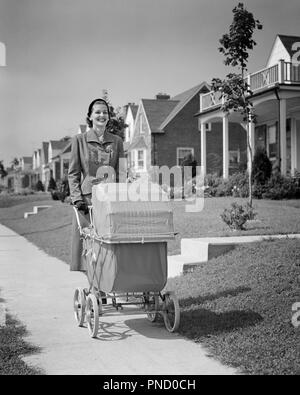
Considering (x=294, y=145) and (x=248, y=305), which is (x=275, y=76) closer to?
(x=294, y=145)

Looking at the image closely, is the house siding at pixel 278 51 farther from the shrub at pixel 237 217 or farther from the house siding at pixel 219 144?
the house siding at pixel 219 144

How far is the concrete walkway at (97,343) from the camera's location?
4285 mm

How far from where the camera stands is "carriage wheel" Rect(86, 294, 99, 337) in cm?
504

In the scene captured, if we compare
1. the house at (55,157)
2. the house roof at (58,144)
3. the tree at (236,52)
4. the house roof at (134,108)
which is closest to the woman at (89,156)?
the tree at (236,52)

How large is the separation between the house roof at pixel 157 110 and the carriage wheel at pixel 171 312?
97.2 ft

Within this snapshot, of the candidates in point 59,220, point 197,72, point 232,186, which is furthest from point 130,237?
point 59,220

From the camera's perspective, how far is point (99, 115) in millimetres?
5605

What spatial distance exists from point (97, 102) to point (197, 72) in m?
2.15

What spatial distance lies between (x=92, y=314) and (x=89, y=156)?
1.61 metres

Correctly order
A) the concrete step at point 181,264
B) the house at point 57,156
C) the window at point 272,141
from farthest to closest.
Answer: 1. the house at point 57,156
2. the window at point 272,141
3. the concrete step at point 181,264

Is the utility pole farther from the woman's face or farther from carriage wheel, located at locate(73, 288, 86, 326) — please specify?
carriage wheel, located at locate(73, 288, 86, 326)

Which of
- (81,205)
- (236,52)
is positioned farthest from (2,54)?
(236,52)
